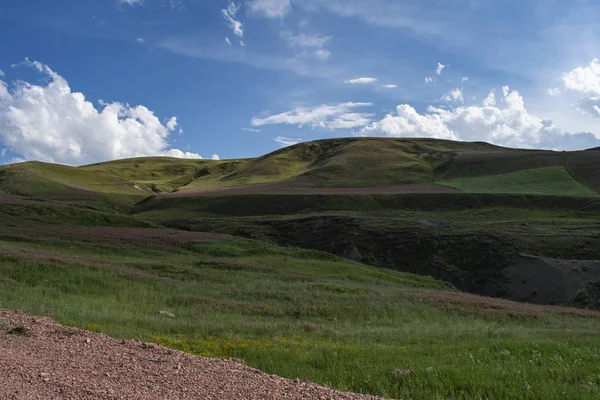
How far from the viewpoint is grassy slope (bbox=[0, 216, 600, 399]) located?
941 cm

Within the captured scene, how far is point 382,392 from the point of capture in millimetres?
8547

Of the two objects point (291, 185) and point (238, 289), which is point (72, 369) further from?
point (291, 185)

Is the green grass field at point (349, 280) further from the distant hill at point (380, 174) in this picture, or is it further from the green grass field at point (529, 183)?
the distant hill at point (380, 174)

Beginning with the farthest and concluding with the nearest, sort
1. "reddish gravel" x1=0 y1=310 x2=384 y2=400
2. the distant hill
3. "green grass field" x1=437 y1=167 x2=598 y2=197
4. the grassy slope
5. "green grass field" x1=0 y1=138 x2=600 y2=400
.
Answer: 1. the distant hill
2. "green grass field" x1=437 y1=167 x2=598 y2=197
3. "green grass field" x1=0 y1=138 x2=600 y2=400
4. the grassy slope
5. "reddish gravel" x1=0 y1=310 x2=384 y2=400

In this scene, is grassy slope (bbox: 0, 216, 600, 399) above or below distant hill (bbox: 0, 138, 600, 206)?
below

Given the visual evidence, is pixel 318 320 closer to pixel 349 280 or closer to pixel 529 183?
pixel 349 280

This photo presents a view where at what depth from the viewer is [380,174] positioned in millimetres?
109125

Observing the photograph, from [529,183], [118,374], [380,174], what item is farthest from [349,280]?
[380,174]

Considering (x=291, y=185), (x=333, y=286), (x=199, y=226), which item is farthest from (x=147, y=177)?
(x=333, y=286)

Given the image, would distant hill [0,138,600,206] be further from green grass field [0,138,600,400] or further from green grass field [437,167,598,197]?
green grass field [0,138,600,400]

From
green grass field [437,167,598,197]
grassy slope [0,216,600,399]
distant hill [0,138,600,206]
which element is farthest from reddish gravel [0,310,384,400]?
distant hill [0,138,600,206]

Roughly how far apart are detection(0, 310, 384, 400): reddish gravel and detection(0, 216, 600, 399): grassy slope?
1583mm

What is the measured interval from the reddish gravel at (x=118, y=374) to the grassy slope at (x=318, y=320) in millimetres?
1583

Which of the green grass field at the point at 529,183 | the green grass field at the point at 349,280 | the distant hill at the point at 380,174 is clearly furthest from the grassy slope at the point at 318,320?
the distant hill at the point at 380,174
